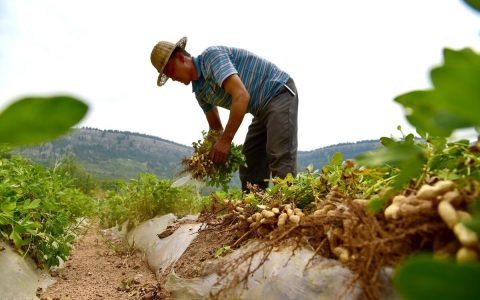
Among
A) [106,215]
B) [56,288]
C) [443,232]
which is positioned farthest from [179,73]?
[443,232]

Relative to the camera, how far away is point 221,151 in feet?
10.7

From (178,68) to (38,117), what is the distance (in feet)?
10.8

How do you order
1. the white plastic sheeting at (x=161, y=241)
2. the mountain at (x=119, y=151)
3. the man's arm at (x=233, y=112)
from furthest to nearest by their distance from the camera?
the mountain at (x=119, y=151) < the man's arm at (x=233, y=112) < the white plastic sheeting at (x=161, y=241)

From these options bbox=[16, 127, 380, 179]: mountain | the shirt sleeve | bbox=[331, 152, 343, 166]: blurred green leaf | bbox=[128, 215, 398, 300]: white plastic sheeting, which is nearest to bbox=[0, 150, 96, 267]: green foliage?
bbox=[128, 215, 398, 300]: white plastic sheeting

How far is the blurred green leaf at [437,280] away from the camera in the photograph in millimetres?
302

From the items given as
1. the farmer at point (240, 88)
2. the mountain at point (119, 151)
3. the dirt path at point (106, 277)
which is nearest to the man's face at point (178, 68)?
the farmer at point (240, 88)

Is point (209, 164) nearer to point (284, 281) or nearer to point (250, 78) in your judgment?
point (250, 78)

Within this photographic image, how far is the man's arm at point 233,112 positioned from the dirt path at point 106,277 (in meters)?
0.97

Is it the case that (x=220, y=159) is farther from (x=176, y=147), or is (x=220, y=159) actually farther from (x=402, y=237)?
(x=176, y=147)

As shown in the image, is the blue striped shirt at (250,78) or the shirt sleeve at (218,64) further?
the blue striped shirt at (250,78)

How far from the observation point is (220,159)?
331 centimetres

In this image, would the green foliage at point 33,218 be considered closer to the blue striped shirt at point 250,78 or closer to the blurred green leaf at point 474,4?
the blue striped shirt at point 250,78

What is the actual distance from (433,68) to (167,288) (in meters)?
1.92

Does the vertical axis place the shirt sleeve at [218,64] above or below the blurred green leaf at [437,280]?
above
